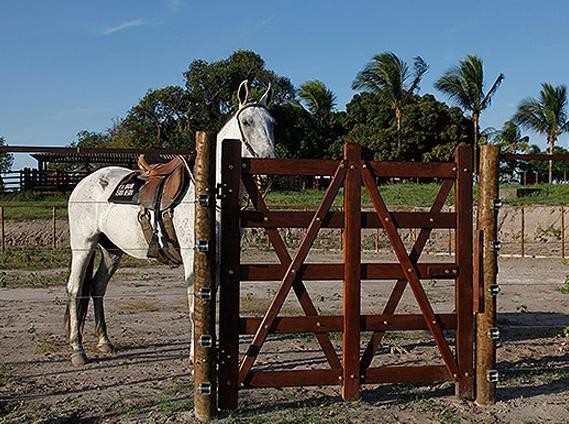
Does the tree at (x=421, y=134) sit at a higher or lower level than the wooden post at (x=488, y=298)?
higher

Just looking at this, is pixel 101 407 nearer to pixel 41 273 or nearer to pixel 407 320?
pixel 407 320

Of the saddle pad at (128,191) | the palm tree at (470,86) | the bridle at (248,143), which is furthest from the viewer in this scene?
the palm tree at (470,86)

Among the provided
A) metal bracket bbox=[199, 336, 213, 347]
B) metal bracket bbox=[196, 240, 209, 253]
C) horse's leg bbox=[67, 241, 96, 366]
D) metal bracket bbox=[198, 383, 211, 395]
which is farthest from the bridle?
horse's leg bbox=[67, 241, 96, 366]

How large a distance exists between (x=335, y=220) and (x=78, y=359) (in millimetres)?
3055

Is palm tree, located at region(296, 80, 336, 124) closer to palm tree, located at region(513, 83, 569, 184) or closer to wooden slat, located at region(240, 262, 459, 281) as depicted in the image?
palm tree, located at region(513, 83, 569, 184)

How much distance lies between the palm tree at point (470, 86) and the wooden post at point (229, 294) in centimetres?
3336

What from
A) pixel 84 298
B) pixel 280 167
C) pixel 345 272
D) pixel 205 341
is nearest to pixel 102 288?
pixel 84 298

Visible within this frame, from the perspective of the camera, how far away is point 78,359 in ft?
21.8

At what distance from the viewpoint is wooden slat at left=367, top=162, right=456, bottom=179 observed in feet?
17.6

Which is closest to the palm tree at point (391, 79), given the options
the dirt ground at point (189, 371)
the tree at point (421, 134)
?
the tree at point (421, 134)

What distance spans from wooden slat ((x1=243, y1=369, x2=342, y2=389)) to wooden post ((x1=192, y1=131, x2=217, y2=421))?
318 mm

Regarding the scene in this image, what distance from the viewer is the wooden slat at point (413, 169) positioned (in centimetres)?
536

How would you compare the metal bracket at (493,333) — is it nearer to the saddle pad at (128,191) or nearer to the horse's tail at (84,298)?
the saddle pad at (128,191)

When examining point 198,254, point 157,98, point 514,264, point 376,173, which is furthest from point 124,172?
point 157,98
